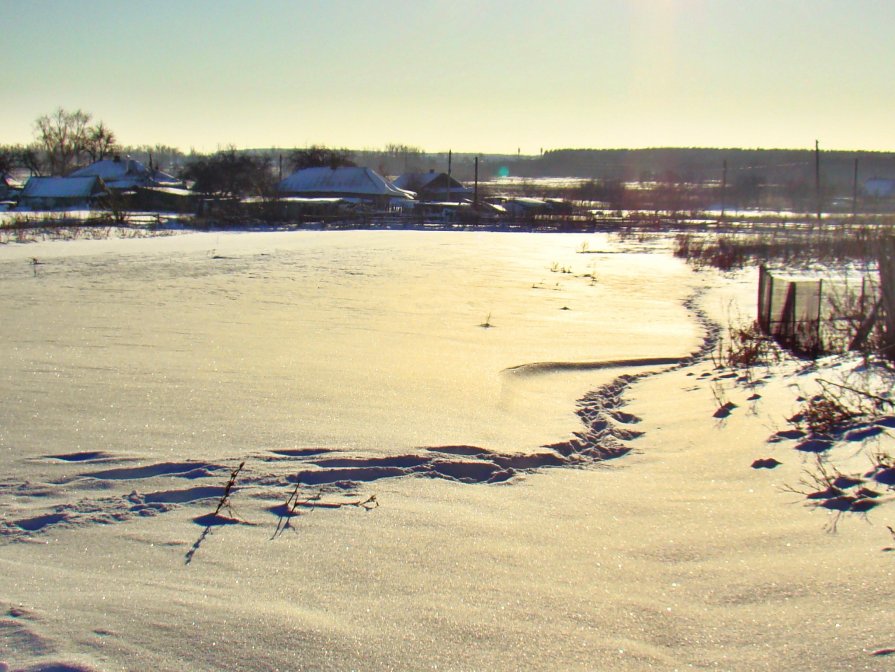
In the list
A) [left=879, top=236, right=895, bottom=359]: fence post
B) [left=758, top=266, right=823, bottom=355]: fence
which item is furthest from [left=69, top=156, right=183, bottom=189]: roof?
[left=879, top=236, right=895, bottom=359]: fence post

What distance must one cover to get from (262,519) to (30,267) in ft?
59.6

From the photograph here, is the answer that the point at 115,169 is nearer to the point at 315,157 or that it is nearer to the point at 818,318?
the point at 315,157

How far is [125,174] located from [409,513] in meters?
87.0

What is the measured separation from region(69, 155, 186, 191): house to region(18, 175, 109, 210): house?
7.82 meters

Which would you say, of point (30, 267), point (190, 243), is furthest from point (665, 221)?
point (30, 267)

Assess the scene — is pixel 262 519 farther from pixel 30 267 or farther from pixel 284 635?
pixel 30 267

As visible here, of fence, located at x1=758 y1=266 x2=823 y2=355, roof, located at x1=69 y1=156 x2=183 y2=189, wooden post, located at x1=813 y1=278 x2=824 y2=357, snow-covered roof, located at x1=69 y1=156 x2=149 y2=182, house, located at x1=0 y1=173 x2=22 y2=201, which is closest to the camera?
wooden post, located at x1=813 y1=278 x2=824 y2=357

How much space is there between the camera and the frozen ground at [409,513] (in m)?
2.97

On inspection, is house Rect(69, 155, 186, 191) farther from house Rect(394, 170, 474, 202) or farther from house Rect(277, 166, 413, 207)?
house Rect(394, 170, 474, 202)

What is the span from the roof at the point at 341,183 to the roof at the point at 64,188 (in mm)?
16855

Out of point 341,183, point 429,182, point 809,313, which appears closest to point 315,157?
point 429,182

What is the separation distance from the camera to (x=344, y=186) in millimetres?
77625

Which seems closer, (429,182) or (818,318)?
(818,318)

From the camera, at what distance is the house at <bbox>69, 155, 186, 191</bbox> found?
8050 centimetres
